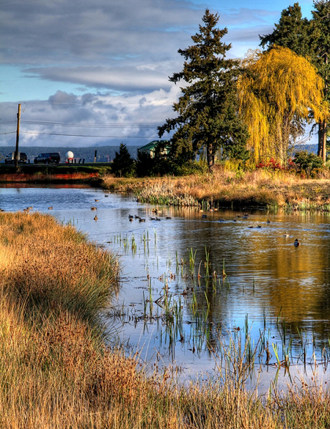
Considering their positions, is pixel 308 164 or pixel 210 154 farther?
pixel 210 154

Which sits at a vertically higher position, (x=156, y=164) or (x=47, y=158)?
(x=47, y=158)

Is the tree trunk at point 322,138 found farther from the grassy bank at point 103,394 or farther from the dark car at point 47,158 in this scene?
the grassy bank at point 103,394

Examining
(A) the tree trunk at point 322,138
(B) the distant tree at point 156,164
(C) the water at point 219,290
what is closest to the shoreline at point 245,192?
(C) the water at point 219,290

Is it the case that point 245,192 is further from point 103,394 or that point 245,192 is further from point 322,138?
point 322,138

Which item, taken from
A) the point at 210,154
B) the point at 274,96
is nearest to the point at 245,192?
the point at 274,96

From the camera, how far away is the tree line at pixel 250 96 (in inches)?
1711

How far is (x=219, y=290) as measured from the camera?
1073 cm

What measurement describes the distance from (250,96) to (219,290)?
35443 mm

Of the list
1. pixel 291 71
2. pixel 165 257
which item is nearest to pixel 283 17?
pixel 291 71

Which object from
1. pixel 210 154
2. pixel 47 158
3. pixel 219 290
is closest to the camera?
pixel 219 290

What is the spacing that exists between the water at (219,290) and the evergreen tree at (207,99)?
2385 cm

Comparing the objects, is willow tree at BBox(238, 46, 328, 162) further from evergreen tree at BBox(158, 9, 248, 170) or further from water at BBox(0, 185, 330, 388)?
water at BBox(0, 185, 330, 388)

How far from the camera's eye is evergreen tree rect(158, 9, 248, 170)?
148 ft

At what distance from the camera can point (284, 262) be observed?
14.0 m
